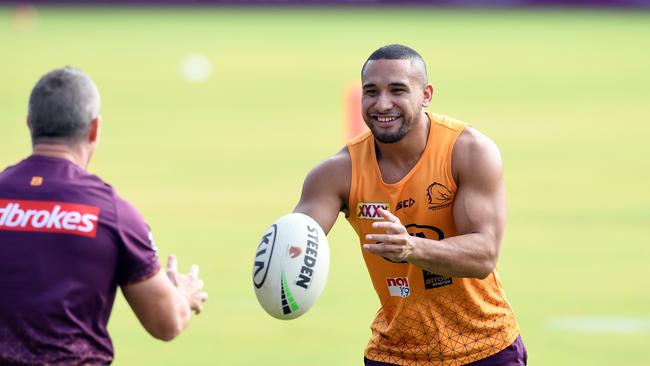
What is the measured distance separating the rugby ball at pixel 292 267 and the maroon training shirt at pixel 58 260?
1383mm

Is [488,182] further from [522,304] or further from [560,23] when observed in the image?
[560,23]

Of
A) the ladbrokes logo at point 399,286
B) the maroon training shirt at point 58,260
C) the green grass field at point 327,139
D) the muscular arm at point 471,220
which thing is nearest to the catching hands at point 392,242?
the muscular arm at point 471,220

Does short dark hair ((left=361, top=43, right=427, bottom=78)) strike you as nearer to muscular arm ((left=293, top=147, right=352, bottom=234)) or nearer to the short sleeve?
muscular arm ((left=293, top=147, right=352, bottom=234))

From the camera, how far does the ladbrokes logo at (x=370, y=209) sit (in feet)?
24.5

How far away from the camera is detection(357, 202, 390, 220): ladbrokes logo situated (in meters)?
7.46

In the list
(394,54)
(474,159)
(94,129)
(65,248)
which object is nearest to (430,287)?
(474,159)

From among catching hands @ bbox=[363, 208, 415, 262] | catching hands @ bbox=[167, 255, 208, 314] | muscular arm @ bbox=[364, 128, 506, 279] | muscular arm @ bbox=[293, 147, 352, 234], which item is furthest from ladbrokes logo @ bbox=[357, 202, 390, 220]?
catching hands @ bbox=[167, 255, 208, 314]

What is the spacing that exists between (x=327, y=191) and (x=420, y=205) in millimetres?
530

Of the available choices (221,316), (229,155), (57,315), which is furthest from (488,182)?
(229,155)

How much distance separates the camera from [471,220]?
23.8 ft

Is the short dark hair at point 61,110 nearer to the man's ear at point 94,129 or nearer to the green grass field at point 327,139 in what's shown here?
the man's ear at point 94,129

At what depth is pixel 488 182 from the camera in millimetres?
7312

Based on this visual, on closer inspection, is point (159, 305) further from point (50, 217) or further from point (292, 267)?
point (292, 267)

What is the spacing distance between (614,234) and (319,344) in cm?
540
